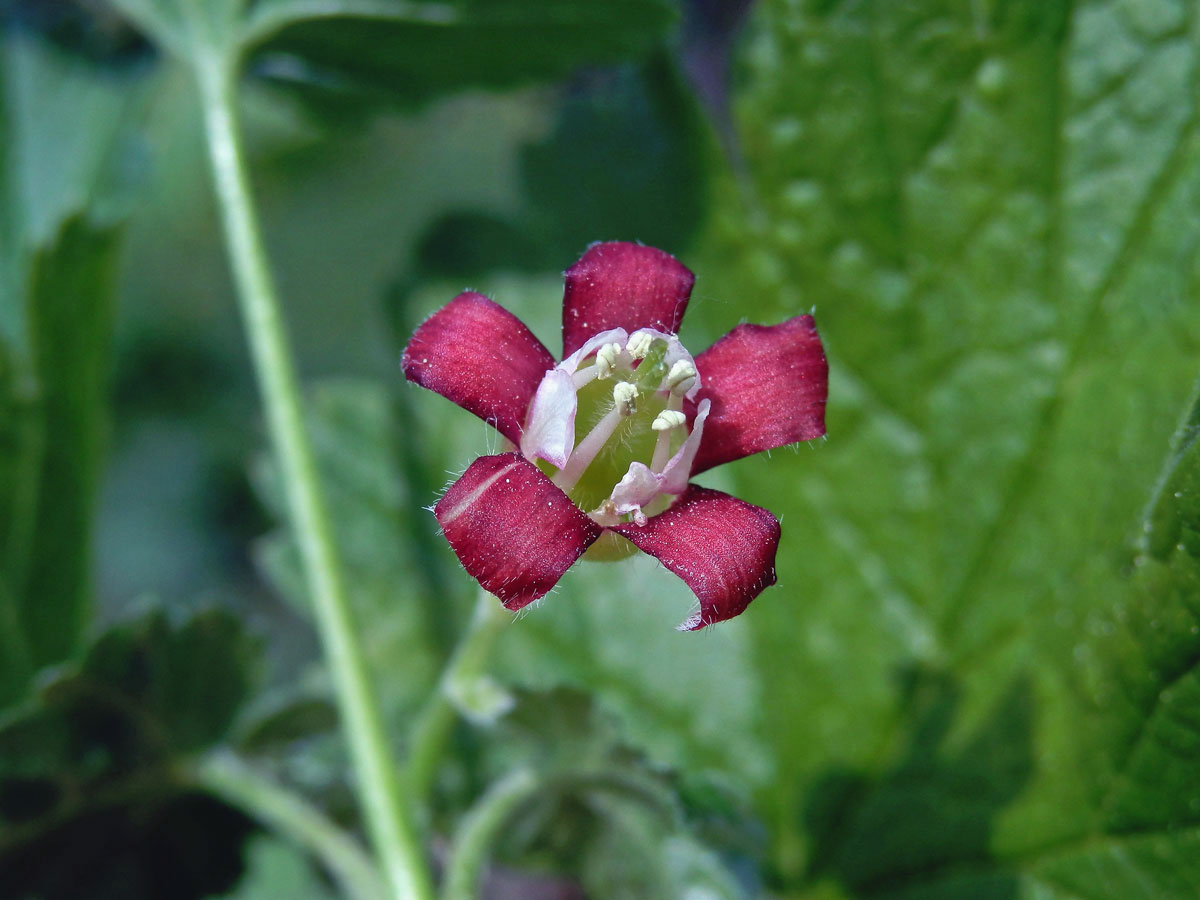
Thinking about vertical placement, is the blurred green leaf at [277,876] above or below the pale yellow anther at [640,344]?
below

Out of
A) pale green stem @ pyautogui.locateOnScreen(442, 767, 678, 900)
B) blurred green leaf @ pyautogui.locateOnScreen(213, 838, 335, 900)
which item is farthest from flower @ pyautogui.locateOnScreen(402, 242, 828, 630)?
blurred green leaf @ pyautogui.locateOnScreen(213, 838, 335, 900)

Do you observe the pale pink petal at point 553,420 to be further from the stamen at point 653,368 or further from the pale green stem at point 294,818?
the pale green stem at point 294,818

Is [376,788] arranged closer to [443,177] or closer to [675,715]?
[675,715]

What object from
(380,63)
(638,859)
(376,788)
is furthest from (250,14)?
(638,859)

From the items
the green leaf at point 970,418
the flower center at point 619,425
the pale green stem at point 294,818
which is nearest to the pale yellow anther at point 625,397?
the flower center at point 619,425

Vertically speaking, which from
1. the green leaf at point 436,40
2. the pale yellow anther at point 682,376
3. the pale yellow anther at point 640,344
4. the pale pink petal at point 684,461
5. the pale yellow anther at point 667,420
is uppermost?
the green leaf at point 436,40

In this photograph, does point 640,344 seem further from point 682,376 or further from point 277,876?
point 277,876

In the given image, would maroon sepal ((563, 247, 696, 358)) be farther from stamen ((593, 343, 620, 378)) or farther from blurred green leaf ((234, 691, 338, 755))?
blurred green leaf ((234, 691, 338, 755))

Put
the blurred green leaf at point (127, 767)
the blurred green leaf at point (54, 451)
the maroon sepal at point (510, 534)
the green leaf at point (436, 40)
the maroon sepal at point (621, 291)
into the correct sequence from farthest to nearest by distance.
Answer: the green leaf at point (436, 40), the blurred green leaf at point (54, 451), the blurred green leaf at point (127, 767), the maroon sepal at point (621, 291), the maroon sepal at point (510, 534)
